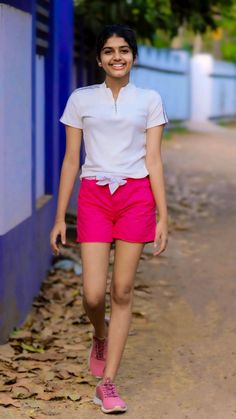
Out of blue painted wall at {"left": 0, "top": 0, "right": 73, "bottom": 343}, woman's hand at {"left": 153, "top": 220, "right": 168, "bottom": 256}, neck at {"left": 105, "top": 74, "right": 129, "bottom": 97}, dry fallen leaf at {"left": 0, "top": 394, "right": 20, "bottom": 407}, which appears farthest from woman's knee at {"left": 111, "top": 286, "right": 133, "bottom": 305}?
blue painted wall at {"left": 0, "top": 0, "right": 73, "bottom": 343}

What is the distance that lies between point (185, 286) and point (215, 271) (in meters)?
0.58

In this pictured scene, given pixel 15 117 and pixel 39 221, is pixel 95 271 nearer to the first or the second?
pixel 15 117

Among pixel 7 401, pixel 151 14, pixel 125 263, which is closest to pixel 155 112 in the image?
pixel 125 263

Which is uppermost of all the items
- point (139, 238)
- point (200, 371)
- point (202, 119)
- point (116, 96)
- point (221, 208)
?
point (116, 96)

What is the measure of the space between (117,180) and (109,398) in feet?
3.52

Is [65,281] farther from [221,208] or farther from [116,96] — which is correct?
[221,208]

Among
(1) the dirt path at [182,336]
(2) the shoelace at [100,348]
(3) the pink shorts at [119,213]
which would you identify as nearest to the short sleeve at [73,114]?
(3) the pink shorts at [119,213]

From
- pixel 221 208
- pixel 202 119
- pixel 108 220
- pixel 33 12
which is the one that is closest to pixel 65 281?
pixel 33 12

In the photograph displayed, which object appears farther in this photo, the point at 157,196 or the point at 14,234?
the point at 14,234

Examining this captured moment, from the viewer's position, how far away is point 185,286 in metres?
8.14

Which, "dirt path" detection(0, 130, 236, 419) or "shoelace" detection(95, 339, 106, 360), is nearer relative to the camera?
"dirt path" detection(0, 130, 236, 419)

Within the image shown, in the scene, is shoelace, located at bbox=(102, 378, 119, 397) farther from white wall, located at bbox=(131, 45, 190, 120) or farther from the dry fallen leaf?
white wall, located at bbox=(131, 45, 190, 120)

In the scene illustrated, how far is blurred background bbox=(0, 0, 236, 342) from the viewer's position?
20.4 feet

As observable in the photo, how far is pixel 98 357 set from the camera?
5.49m
